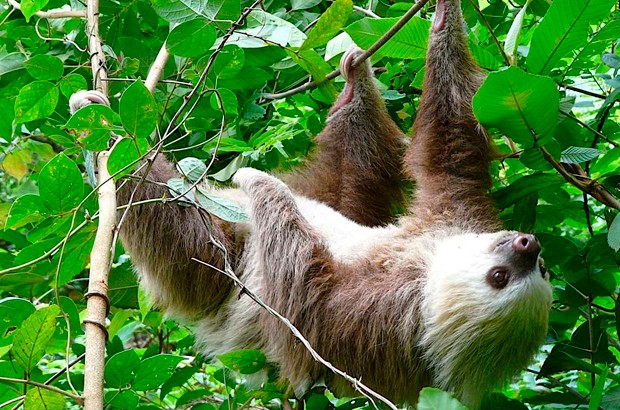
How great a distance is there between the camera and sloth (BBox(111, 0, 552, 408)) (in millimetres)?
3846

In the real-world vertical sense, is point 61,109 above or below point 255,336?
above

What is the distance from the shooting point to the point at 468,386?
3918 millimetres

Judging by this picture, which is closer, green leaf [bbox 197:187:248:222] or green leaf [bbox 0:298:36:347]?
green leaf [bbox 0:298:36:347]

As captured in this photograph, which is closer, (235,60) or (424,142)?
(235,60)

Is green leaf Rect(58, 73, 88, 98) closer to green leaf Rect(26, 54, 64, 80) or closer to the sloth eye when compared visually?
green leaf Rect(26, 54, 64, 80)

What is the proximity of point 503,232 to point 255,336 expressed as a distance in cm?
175

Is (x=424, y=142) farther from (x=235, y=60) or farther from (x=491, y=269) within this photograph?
(x=235, y=60)

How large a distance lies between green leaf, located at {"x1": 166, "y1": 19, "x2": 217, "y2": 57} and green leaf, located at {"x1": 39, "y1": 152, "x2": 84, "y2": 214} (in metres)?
0.84

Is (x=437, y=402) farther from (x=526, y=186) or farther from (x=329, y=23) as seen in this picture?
(x=329, y=23)

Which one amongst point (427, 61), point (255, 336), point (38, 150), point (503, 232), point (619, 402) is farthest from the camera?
point (38, 150)

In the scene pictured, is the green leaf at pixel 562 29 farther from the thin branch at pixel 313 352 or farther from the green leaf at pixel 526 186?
the thin branch at pixel 313 352

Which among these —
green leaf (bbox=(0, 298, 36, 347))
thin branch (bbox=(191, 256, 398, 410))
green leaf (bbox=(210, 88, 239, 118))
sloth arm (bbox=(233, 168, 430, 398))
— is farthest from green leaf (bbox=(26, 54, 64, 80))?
green leaf (bbox=(0, 298, 36, 347))

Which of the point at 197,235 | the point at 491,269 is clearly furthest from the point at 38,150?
the point at 491,269

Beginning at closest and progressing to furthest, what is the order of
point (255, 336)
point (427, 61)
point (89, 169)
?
1. point (89, 169)
2. point (427, 61)
3. point (255, 336)
